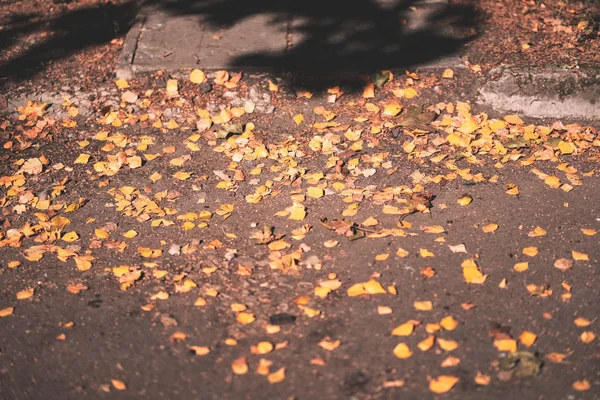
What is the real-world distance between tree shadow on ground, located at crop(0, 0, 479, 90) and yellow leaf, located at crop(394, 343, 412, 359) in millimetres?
2618

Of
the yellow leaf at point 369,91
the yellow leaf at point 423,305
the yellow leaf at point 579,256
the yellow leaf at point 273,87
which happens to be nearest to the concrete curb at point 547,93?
the yellow leaf at point 369,91

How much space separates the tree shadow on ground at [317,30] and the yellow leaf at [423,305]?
2362 millimetres

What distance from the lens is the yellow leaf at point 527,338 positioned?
8.98 feet

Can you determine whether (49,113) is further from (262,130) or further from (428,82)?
(428,82)

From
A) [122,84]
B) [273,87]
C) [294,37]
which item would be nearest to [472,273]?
[273,87]

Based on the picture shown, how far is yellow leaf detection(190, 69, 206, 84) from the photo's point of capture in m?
4.90

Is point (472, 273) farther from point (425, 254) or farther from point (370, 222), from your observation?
point (370, 222)

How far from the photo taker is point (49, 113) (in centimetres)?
478

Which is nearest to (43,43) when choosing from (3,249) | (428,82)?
(3,249)

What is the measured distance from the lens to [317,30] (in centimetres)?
536

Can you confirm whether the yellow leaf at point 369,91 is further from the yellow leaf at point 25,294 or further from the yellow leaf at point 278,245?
the yellow leaf at point 25,294

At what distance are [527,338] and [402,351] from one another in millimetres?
518

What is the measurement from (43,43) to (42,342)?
11.2ft

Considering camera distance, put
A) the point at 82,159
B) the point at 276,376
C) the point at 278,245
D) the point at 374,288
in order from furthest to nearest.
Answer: the point at 82,159 < the point at 278,245 < the point at 374,288 < the point at 276,376
